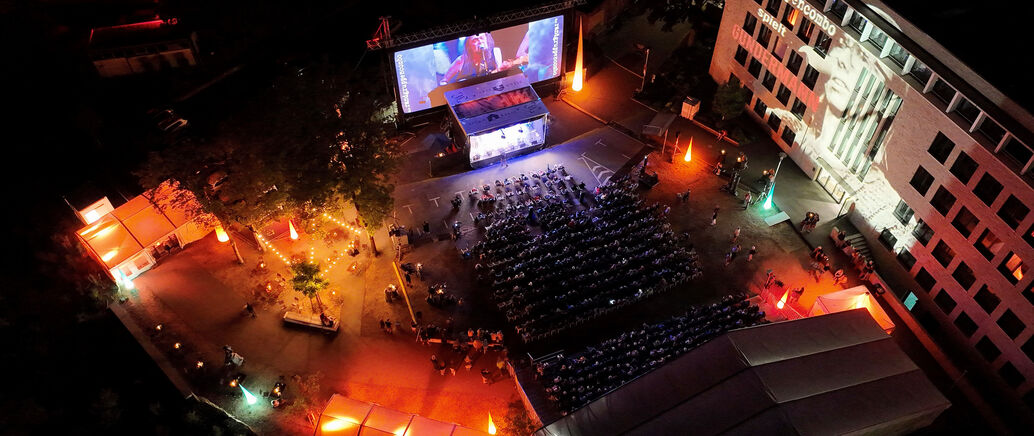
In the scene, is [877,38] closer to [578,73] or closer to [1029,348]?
[1029,348]

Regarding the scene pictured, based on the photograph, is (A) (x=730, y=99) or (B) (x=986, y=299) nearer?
(B) (x=986, y=299)

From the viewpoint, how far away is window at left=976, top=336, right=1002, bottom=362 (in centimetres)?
3775

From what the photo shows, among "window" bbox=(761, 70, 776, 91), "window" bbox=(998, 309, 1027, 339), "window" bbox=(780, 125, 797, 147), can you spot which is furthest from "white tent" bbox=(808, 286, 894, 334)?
"window" bbox=(761, 70, 776, 91)

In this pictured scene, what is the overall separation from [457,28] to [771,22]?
23.1 m

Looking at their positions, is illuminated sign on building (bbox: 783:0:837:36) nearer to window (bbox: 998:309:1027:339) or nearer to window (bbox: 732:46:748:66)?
window (bbox: 732:46:748:66)

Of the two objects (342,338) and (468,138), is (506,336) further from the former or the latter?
(468,138)

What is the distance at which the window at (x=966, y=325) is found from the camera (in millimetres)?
38938

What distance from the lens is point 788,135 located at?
5197 centimetres

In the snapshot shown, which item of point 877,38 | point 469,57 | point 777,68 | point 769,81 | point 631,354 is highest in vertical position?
point 469,57

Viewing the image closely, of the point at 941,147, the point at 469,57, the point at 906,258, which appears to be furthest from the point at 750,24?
the point at 469,57

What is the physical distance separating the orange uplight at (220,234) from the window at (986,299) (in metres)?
46.1

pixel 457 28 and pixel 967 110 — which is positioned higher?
pixel 457 28

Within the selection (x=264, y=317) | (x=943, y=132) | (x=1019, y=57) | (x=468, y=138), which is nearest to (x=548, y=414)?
(x=264, y=317)

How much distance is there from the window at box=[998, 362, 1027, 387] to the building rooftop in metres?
14.2
